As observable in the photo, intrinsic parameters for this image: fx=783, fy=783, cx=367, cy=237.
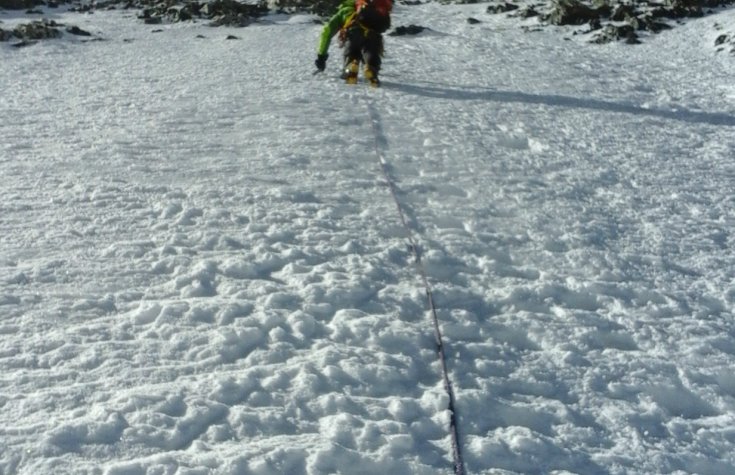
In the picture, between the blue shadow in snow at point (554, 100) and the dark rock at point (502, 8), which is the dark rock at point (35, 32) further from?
the dark rock at point (502, 8)

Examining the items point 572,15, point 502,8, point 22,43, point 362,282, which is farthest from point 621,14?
point 362,282

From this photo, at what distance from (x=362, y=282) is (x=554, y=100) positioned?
6019mm

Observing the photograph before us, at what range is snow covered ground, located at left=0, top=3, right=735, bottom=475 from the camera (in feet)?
12.0

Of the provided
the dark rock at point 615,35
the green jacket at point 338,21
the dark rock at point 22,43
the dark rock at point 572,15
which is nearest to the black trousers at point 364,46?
the green jacket at point 338,21

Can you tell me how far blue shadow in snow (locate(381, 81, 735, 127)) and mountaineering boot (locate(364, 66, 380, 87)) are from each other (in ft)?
0.58

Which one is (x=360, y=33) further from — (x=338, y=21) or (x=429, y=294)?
(x=429, y=294)

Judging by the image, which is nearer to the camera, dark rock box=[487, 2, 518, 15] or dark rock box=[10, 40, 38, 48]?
dark rock box=[10, 40, 38, 48]

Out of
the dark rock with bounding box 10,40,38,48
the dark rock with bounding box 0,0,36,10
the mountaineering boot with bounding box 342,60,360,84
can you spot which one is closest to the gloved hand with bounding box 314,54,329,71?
the mountaineering boot with bounding box 342,60,360,84

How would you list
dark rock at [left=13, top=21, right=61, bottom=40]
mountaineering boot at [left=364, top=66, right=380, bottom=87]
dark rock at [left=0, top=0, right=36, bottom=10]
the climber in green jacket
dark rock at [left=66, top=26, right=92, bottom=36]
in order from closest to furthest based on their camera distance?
the climber in green jacket
mountaineering boot at [left=364, top=66, right=380, bottom=87]
dark rock at [left=13, top=21, right=61, bottom=40]
dark rock at [left=66, top=26, right=92, bottom=36]
dark rock at [left=0, top=0, right=36, bottom=10]

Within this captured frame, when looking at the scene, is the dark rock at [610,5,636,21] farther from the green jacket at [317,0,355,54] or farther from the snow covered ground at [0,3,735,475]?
the green jacket at [317,0,355,54]

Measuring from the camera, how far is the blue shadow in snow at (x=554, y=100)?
9367 millimetres

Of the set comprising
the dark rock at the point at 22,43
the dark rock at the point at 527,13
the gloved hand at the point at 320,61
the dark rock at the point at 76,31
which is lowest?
the dark rock at the point at 22,43

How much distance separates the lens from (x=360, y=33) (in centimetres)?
1052

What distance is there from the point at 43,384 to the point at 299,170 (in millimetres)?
3803
